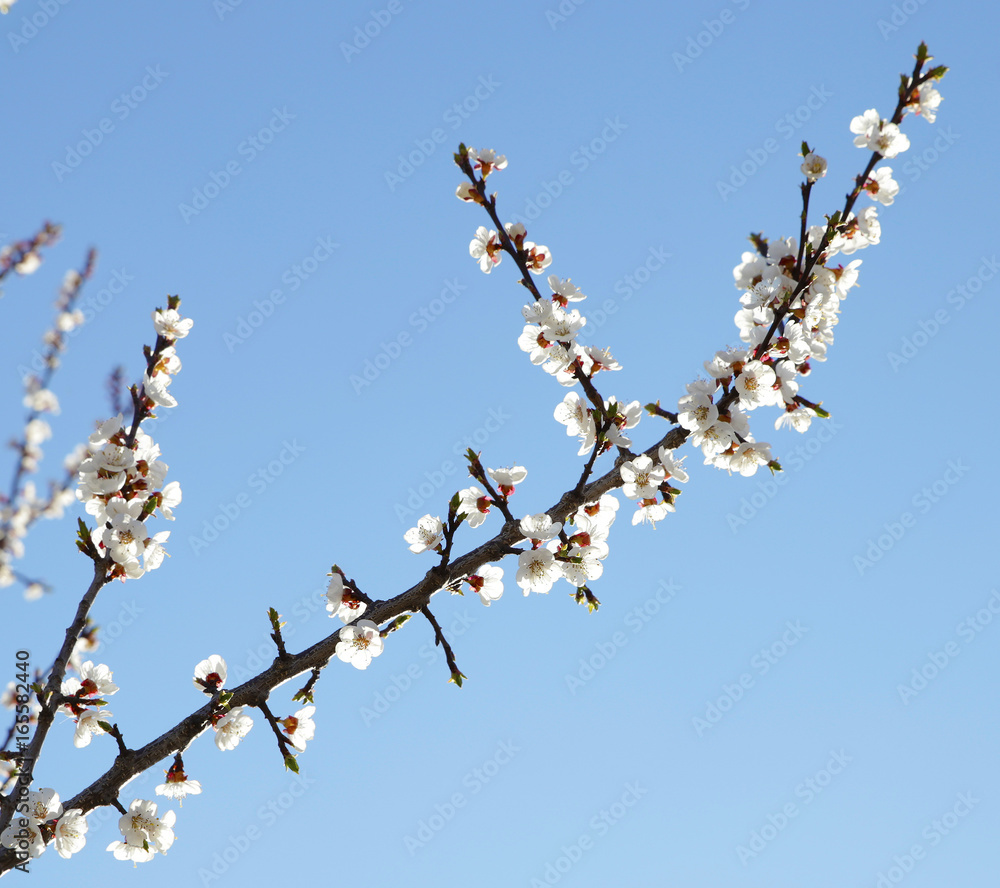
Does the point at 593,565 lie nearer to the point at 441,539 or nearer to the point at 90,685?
the point at 441,539

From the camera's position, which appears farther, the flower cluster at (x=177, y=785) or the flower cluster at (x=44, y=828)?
the flower cluster at (x=177, y=785)

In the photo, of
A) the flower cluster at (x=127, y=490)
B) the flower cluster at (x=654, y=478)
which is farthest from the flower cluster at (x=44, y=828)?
→ the flower cluster at (x=654, y=478)

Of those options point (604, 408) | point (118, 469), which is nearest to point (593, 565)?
point (604, 408)

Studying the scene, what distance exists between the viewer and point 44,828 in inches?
113

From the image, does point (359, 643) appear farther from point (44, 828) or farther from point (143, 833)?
point (44, 828)

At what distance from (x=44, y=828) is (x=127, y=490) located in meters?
1.37

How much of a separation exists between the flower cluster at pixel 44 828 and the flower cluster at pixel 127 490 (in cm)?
92

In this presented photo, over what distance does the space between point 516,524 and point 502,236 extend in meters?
1.44

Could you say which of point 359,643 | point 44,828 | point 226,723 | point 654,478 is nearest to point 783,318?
point 654,478

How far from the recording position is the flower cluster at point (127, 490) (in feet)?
10.7

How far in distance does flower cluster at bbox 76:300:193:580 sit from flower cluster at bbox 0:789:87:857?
92 cm

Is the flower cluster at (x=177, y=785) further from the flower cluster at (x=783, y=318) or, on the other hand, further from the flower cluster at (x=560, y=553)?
the flower cluster at (x=783, y=318)

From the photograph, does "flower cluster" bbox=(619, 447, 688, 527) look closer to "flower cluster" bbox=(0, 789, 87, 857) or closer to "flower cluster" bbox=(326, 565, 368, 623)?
"flower cluster" bbox=(326, 565, 368, 623)

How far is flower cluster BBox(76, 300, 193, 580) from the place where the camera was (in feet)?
10.7
